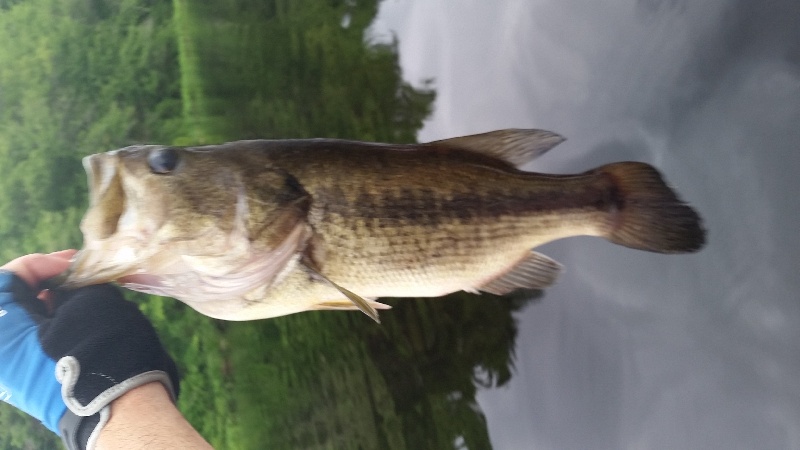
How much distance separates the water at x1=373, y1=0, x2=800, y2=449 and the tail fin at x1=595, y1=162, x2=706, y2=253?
0.05m

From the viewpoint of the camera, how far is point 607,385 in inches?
51.3

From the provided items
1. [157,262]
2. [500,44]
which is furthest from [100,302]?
[500,44]

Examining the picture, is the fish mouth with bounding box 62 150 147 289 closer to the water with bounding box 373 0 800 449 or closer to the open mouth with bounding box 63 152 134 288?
the open mouth with bounding box 63 152 134 288

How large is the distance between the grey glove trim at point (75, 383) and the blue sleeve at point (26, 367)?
0.34 feet

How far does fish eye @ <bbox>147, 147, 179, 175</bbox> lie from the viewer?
3.30 feet

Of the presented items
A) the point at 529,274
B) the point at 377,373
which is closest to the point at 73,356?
the point at 377,373

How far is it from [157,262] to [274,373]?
117cm

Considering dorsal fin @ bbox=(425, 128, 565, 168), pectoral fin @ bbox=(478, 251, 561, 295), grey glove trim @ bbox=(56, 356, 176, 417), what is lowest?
grey glove trim @ bbox=(56, 356, 176, 417)

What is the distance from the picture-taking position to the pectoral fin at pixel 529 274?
4.03 ft

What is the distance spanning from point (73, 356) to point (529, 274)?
1.31 metres

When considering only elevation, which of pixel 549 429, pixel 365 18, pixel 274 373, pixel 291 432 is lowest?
pixel 291 432

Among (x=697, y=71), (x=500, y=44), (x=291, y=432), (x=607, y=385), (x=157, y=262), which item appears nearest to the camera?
(x=157, y=262)

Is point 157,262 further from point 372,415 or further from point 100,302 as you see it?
point 372,415

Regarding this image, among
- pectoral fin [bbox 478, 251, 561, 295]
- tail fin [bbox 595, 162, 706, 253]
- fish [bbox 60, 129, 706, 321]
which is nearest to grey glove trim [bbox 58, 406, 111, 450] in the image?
fish [bbox 60, 129, 706, 321]
